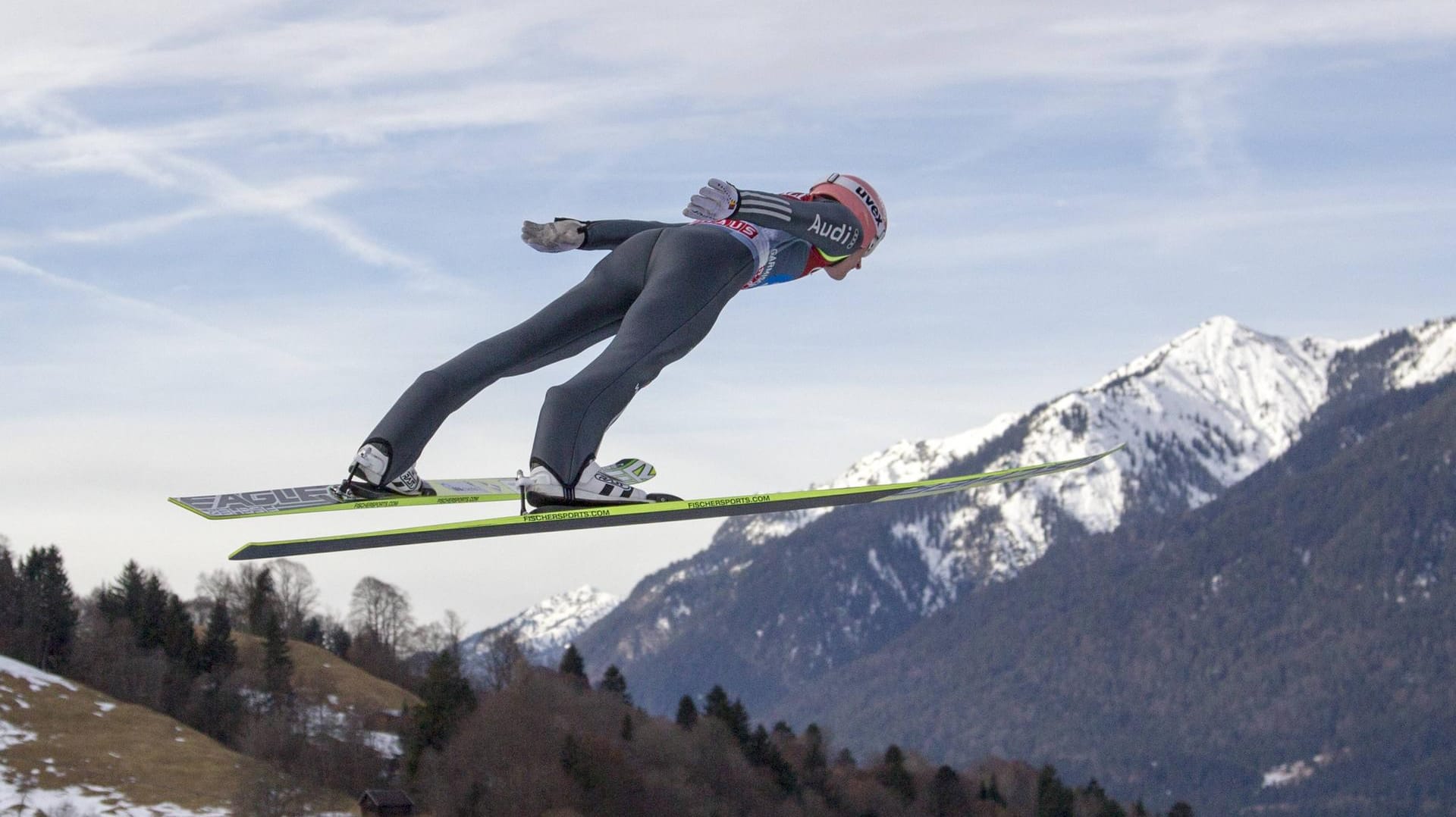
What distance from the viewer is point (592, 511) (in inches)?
393

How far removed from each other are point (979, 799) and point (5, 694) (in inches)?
3269

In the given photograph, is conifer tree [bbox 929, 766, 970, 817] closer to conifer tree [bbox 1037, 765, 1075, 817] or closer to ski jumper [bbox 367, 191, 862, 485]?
conifer tree [bbox 1037, 765, 1075, 817]

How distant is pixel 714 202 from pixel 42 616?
449 feet

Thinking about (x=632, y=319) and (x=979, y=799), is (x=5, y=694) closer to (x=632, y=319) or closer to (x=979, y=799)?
(x=979, y=799)

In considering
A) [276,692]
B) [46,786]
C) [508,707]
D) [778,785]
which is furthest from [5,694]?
[778,785]

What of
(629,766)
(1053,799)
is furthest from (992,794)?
(629,766)

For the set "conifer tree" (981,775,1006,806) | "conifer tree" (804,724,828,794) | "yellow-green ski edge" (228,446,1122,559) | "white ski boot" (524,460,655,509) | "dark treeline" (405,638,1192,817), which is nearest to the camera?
"yellow-green ski edge" (228,446,1122,559)

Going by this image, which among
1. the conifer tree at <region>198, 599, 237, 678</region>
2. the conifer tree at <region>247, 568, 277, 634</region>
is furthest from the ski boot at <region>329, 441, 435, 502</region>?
the conifer tree at <region>247, 568, 277, 634</region>

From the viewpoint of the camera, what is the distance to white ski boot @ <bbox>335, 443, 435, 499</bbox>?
10.5m

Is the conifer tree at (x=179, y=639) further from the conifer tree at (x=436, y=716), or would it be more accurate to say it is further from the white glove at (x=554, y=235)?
the white glove at (x=554, y=235)

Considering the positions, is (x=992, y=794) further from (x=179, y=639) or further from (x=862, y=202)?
(x=862, y=202)

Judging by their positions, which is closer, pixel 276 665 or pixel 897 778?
pixel 276 665

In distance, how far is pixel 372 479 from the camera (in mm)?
10562

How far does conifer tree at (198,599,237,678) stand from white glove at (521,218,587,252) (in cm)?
13337
